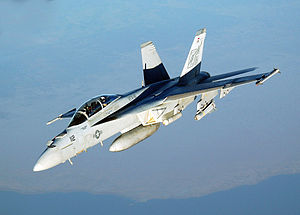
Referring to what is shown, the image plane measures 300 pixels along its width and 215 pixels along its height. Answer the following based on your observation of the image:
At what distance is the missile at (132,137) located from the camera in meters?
24.0

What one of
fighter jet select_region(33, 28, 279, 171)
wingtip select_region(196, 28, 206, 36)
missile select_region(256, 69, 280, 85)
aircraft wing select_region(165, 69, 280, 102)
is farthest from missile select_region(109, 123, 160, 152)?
Result: wingtip select_region(196, 28, 206, 36)

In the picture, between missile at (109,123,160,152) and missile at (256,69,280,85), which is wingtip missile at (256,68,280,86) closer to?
missile at (256,69,280,85)

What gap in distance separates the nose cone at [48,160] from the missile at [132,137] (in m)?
3.25

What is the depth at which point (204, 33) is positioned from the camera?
28047 mm

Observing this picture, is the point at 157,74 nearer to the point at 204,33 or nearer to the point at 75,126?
the point at 204,33

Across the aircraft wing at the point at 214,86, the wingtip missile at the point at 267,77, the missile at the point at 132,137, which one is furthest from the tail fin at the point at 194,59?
the wingtip missile at the point at 267,77

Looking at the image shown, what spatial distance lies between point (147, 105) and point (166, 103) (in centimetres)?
156

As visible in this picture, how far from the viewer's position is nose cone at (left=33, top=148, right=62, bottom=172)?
69.9 ft

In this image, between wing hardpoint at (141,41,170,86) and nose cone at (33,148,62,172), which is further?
wing hardpoint at (141,41,170,86)

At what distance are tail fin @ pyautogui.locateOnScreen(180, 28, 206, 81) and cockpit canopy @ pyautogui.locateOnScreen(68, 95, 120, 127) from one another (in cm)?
520

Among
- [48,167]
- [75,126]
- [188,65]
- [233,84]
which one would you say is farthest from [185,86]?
[48,167]

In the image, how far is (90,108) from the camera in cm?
2288

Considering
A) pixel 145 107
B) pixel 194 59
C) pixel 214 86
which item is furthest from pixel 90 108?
pixel 194 59

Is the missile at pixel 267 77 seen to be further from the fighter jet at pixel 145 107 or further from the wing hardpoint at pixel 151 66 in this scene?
the wing hardpoint at pixel 151 66
